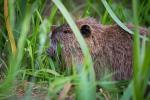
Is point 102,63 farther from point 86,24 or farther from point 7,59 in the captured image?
point 7,59

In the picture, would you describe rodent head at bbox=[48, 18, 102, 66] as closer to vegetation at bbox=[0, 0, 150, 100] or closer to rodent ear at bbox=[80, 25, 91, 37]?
rodent ear at bbox=[80, 25, 91, 37]

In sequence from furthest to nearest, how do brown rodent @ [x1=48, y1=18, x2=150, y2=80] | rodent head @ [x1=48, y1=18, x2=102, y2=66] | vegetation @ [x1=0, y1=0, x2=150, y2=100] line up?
rodent head @ [x1=48, y1=18, x2=102, y2=66]
brown rodent @ [x1=48, y1=18, x2=150, y2=80]
vegetation @ [x1=0, y1=0, x2=150, y2=100]

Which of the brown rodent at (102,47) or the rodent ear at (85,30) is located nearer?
the brown rodent at (102,47)

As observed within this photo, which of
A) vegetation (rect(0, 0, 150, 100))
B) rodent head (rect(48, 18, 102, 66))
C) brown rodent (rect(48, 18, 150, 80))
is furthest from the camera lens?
rodent head (rect(48, 18, 102, 66))

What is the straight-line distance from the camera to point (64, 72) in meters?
4.23

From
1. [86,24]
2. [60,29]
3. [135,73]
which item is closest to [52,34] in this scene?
[60,29]

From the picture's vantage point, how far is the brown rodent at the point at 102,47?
4.14 metres

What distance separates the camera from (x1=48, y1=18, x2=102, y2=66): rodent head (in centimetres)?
437

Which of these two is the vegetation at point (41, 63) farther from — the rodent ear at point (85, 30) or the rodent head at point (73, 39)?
the rodent ear at point (85, 30)

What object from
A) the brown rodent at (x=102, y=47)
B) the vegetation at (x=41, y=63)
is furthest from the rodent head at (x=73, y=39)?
the vegetation at (x=41, y=63)

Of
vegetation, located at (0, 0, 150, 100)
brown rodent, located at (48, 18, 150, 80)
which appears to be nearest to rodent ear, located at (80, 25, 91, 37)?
brown rodent, located at (48, 18, 150, 80)

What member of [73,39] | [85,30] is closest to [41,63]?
[73,39]

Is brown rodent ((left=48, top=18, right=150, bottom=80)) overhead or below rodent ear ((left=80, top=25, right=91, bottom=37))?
below

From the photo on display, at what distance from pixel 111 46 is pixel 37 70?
774 millimetres
